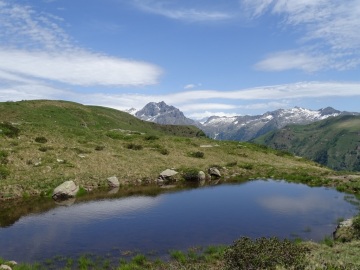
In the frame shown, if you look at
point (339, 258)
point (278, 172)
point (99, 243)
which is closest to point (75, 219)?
point (99, 243)

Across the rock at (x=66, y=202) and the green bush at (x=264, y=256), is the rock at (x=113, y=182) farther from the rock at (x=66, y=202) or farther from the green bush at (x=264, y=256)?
the green bush at (x=264, y=256)

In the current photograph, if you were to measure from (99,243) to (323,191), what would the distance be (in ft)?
113

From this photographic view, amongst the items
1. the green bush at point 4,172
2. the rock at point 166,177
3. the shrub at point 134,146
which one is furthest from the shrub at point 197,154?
the green bush at point 4,172

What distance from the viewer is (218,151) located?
7544cm

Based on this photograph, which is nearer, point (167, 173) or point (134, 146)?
point (167, 173)

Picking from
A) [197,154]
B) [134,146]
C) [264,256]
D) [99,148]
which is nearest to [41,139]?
[99,148]

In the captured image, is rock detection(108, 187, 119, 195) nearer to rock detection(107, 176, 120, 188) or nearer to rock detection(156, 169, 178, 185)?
rock detection(107, 176, 120, 188)

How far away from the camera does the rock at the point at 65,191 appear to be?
131 ft

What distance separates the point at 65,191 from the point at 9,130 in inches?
1090

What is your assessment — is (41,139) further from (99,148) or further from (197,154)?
(197,154)

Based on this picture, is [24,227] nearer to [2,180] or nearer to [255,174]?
[2,180]

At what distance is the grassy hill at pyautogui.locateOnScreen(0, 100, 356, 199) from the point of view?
44725 millimetres

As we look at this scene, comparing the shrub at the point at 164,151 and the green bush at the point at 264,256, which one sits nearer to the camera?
the green bush at the point at 264,256

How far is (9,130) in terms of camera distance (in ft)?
197
